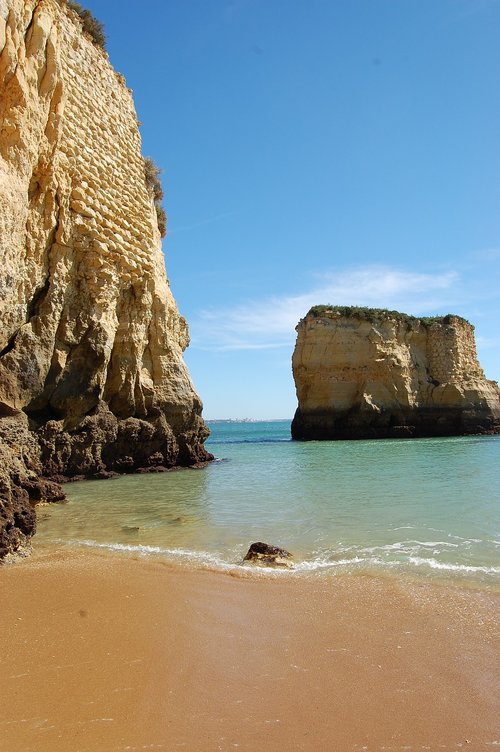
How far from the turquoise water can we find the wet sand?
0.89 metres

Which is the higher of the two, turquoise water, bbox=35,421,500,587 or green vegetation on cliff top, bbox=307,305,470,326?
green vegetation on cliff top, bbox=307,305,470,326

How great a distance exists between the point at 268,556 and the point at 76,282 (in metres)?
9.21

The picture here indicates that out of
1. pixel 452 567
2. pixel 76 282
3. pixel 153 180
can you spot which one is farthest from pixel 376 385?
pixel 452 567

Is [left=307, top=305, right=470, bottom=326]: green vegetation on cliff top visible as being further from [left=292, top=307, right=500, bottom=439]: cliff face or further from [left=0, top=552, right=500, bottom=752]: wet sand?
[left=0, top=552, right=500, bottom=752]: wet sand

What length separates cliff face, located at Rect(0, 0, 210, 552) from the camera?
8703mm

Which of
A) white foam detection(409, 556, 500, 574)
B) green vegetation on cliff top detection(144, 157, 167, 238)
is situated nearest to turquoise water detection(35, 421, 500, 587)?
white foam detection(409, 556, 500, 574)

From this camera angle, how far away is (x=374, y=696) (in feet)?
9.76

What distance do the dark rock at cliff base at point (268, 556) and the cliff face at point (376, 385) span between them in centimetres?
3079

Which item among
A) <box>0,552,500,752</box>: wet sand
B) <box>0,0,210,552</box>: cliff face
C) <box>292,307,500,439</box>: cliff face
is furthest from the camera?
<box>292,307,500,439</box>: cliff face

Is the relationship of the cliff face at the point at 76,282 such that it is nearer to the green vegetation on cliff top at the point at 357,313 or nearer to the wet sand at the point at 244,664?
the wet sand at the point at 244,664

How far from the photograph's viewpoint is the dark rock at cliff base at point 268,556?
5758 millimetres

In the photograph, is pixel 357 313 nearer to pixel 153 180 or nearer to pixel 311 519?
pixel 153 180

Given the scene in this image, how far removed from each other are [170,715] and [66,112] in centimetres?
1305

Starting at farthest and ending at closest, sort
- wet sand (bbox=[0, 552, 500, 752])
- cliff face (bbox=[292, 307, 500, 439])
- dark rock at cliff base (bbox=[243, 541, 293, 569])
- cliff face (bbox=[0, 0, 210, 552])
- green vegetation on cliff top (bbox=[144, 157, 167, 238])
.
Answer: cliff face (bbox=[292, 307, 500, 439])
green vegetation on cliff top (bbox=[144, 157, 167, 238])
cliff face (bbox=[0, 0, 210, 552])
dark rock at cliff base (bbox=[243, 541, 293, 569])
wet sand (bbox=[0, 552, 500, 752])
